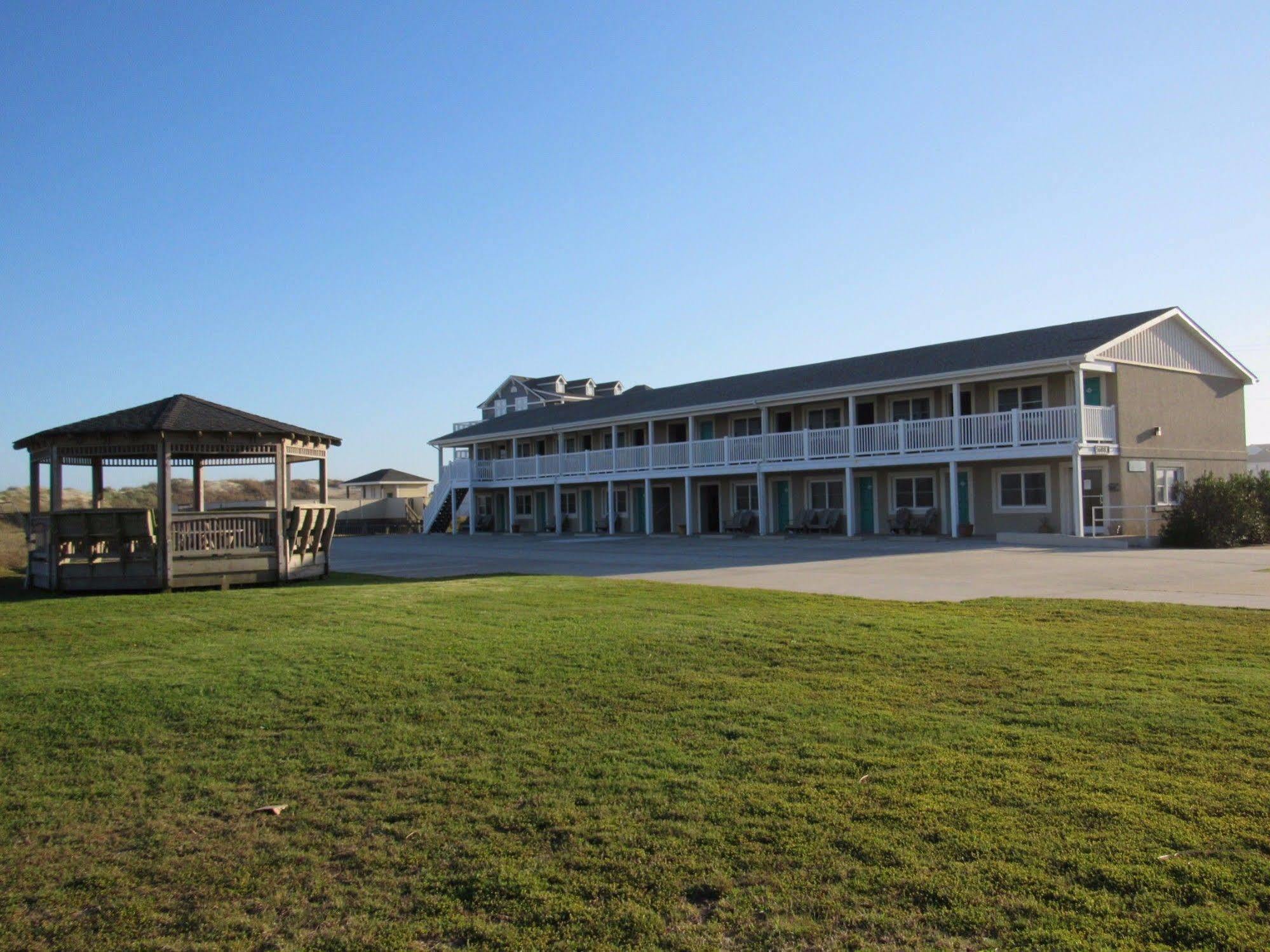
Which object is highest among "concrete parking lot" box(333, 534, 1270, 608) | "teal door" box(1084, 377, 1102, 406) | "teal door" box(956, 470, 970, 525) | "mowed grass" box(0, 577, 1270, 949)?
"teal door" box(1084, 377, 1102, 406)

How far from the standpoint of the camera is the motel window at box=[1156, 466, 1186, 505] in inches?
1123

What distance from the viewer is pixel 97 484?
19.7 metres

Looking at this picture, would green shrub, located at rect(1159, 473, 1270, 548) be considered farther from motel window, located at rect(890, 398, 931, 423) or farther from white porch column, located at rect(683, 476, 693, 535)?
white porch column, located at rect(683, 476, 693, 535)

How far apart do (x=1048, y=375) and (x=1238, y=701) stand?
24020 mm

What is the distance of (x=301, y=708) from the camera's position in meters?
6.97

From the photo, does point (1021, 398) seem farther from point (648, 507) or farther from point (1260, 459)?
point (1260, 459)

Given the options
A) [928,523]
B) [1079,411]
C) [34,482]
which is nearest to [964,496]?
[928,523]

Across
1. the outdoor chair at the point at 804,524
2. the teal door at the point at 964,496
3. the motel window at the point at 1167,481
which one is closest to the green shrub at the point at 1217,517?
the motel window at the point at 1167,481

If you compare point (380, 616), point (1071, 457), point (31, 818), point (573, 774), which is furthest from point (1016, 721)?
point (1071, 457)

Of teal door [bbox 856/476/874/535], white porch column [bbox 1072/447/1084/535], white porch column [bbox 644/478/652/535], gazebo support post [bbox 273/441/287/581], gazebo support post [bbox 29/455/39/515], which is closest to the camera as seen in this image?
gazebo support post [bbox 273/441/287/581]

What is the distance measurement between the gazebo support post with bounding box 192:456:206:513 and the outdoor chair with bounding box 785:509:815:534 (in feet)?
A: 62.8

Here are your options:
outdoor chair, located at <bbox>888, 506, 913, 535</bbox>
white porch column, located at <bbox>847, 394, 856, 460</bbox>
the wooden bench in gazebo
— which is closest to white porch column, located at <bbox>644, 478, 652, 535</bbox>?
white porch column, located at <bbox>847, 394, 856, 460</bbox>

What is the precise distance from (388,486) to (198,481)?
47.9 m

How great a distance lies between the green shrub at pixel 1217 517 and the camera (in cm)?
2448
